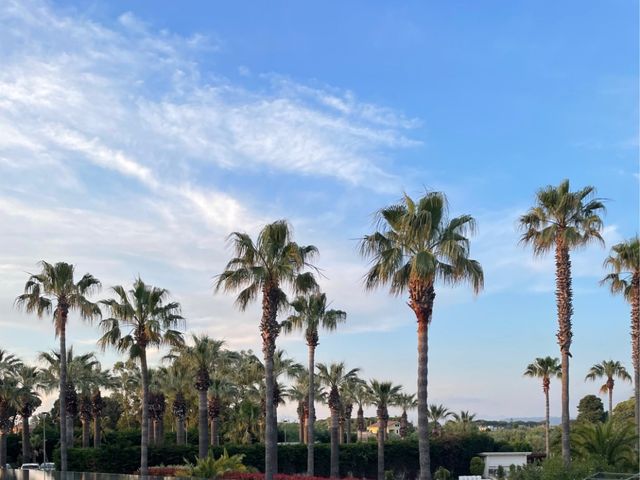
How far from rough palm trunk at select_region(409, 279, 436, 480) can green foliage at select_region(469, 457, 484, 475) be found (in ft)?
154

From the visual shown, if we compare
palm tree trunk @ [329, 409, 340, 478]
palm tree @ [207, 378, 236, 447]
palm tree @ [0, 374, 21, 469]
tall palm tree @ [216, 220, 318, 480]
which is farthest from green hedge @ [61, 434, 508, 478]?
tall palm tree @ [216, 220, 318, 480]

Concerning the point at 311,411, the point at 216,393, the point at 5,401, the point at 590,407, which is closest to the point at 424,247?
the point at 311,411

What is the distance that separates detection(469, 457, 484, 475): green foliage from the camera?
69.1 meters

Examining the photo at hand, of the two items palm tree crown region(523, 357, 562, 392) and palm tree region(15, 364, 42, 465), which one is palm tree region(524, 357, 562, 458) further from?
palm tree region(15, 364, 42, 465)

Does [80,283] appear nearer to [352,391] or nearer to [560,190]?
[560,190]

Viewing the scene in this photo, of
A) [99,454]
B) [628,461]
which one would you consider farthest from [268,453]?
[99,454]

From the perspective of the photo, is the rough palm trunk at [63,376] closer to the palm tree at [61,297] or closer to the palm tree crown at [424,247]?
the palm tree at [61,297]

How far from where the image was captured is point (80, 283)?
142 feet

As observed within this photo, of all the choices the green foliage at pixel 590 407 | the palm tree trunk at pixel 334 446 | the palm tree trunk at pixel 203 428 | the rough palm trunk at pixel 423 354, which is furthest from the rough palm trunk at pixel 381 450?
the green foliage at pixel 590 407

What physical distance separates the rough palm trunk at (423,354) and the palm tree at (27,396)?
149ft

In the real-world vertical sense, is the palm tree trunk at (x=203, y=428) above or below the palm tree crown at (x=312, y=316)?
below

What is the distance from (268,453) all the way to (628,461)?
590 inches

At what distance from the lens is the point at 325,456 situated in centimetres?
6125

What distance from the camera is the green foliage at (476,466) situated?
2721 inches
